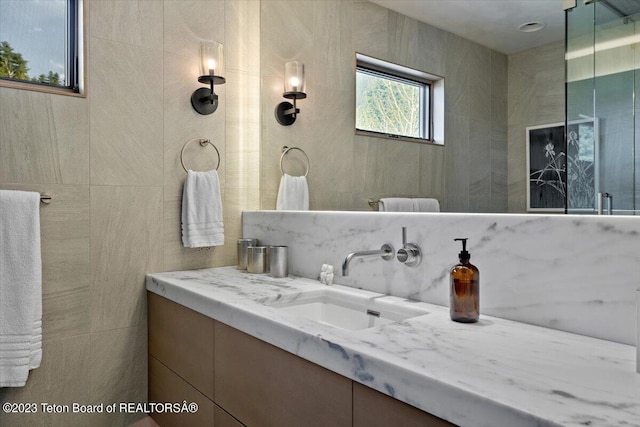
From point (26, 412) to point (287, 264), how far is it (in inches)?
43.0

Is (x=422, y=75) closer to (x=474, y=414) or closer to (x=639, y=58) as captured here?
(x=639, y=58)

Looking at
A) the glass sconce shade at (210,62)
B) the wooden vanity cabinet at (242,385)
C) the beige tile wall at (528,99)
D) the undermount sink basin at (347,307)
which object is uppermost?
the glass sconce shade at (210,62)

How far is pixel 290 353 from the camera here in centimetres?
104

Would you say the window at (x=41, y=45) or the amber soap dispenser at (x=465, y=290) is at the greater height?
the window at (x=41, y=45)

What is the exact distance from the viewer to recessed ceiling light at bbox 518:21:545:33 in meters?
0.98

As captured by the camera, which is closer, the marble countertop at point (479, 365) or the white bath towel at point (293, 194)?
the marble countertop at point (479, 365)

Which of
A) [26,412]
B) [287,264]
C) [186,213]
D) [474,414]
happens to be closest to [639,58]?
[474,414]

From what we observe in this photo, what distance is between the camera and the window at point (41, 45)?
1.61 meters

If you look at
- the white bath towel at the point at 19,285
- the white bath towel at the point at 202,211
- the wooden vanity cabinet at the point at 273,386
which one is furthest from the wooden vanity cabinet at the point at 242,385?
the white bath towel at the point at 19,285

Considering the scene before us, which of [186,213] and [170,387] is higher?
[186,213]

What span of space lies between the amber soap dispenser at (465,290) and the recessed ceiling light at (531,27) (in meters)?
0.50

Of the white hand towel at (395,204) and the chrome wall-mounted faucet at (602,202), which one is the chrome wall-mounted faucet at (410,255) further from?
the chrome wall-mounted faucet at (602,202)

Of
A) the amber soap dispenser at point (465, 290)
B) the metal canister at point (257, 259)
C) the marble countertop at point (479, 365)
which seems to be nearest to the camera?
the marble countertop at point (479, 365)

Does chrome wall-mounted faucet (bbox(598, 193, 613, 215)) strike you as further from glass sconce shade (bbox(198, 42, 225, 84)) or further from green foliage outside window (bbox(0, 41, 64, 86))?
green foliage outside window (bbox(0, 41, 64, 86))
